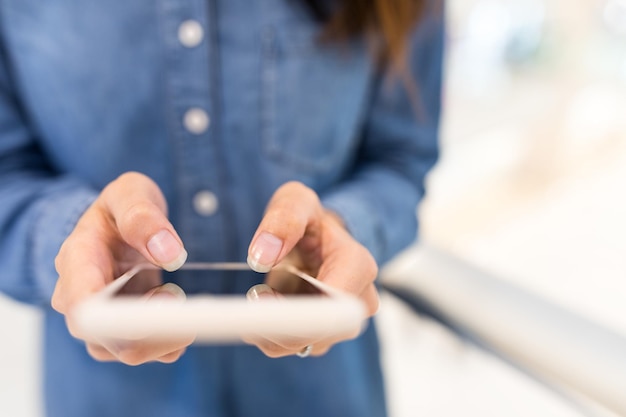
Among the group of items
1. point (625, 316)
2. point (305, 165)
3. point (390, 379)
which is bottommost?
point (390, 379)

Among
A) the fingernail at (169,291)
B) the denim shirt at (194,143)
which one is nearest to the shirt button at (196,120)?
the denim shirt at (194,143)

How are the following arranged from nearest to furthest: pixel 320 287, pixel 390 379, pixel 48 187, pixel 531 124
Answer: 1. pixel 320 287
2. pixel 48 187
3. pixel 390 379
4. pixel 531 124

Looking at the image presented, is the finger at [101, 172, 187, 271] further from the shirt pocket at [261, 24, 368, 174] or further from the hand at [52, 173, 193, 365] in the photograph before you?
the shirt pocket at [261, 24, 368, 174]

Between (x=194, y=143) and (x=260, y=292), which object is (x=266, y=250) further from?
(x=194, y=143)

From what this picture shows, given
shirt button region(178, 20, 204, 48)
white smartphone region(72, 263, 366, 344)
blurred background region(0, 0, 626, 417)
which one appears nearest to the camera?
white smartphone region(72, 263, 366, 344)

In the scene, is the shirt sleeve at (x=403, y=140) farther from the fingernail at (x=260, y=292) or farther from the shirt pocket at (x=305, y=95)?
the fingernail at (x=260, y=292)

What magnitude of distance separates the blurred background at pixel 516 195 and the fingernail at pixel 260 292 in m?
0.14

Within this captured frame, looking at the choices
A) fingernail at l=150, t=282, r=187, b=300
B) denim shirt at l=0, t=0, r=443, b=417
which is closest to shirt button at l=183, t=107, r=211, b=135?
denim shirt at l=0, t=0, r=443, b=417

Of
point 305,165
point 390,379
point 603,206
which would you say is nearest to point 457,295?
→ point 305,165

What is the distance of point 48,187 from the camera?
0.25 m

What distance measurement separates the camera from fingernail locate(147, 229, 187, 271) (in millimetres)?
146

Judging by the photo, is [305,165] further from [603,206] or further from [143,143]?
[603,206]

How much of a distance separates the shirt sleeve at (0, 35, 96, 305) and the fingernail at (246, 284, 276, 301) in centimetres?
7

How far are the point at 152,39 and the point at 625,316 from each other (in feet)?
1.06
